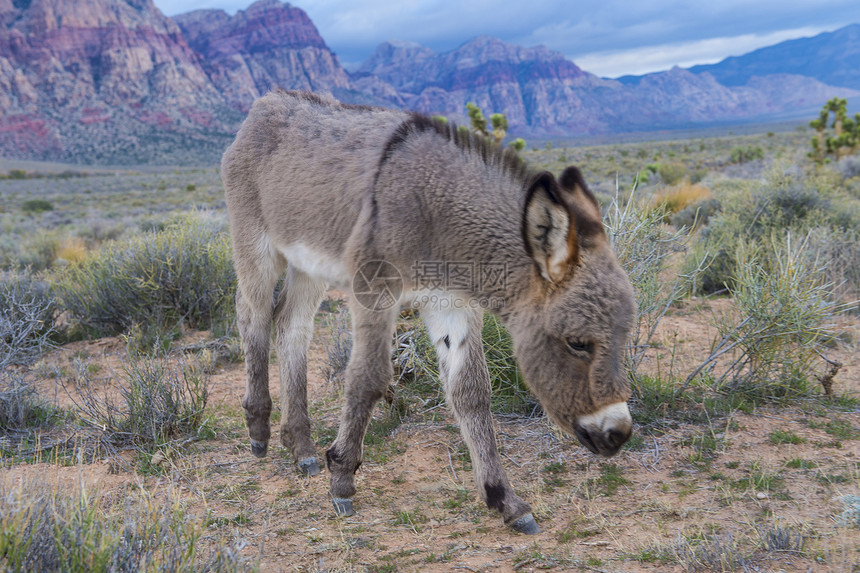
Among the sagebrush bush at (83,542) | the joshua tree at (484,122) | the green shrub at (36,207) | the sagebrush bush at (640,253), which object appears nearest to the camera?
the sagebrush bush at (83,542)

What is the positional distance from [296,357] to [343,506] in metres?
1.39

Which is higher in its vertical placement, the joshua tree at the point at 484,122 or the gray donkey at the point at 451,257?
the joshua tree at the point at 484,122

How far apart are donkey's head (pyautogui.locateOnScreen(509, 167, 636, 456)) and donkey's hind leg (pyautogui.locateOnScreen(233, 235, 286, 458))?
2328 mm

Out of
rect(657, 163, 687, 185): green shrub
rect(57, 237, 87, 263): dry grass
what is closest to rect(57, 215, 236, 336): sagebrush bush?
rect(57, 237, 87, 263): dry grass

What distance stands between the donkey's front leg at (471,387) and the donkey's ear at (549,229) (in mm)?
830

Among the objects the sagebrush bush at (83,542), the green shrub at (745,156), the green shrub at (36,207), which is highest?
the green shrub at (745,156)

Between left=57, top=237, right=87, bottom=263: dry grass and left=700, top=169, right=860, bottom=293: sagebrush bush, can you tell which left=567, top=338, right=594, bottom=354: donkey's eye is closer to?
left=700, top=169, right=860, bottom=293: sagebrush bush

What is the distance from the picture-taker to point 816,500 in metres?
3.52

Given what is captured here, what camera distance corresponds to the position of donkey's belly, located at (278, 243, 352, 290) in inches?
149

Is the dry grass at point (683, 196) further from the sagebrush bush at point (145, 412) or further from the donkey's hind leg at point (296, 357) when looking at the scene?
the sagebrush bush at point (145, 412)

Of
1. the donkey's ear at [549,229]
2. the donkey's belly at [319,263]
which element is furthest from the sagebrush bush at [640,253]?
the donkey's belly at [319,263]

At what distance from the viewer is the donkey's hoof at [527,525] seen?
11.6ft

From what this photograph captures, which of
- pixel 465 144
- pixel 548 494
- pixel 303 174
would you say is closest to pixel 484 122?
pixel 303 174

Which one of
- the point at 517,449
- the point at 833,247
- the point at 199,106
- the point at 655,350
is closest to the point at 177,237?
the point at 517,449
